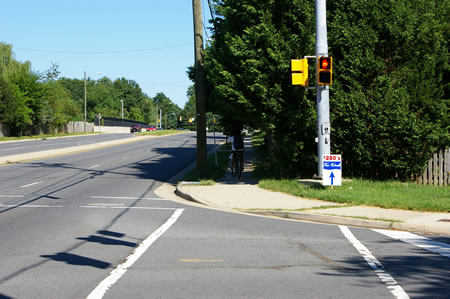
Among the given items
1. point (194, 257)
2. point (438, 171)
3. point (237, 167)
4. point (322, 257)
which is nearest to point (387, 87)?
point (438, 171)

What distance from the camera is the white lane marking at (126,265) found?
584cm

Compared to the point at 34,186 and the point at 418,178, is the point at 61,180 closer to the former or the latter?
the point at 34,186

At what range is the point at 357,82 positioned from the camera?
51.0 ft

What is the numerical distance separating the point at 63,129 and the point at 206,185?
78.5 metres

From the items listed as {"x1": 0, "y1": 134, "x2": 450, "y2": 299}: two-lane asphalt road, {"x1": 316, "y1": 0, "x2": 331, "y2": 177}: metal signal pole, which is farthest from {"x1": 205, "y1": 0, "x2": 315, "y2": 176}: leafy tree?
{"x1": 0, "y1": 134, "x2": 450, "y2": 299}: two-lane asphalt road

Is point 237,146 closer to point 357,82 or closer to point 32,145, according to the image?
point 357,82

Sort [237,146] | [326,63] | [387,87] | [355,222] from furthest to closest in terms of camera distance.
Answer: [237,146] < [387,87] < [326,63] < [355,222]

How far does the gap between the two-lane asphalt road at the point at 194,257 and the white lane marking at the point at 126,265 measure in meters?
0.01

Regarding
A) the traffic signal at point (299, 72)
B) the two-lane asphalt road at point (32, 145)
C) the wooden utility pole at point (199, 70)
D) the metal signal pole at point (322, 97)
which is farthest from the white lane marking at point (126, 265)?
the two-lane asphalt road at point (32, 145)

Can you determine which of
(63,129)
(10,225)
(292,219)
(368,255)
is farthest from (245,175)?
(63,129)

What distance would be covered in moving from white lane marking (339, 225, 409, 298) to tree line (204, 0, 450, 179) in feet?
20.2

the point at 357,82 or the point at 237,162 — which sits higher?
the point at 357,82

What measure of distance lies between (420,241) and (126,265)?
5041 millimetres

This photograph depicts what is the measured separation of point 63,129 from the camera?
91.1m
